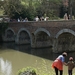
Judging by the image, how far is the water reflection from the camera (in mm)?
16094

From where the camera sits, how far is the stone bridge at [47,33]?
2138cm

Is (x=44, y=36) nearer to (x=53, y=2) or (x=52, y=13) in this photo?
(x=52, y=13)

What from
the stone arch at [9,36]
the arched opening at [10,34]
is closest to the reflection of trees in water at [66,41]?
the stone arch at [9,36]

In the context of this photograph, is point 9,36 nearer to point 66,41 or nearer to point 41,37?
Answer: point 41,37

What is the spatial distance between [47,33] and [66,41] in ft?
7.25

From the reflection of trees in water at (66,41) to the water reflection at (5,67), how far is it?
19.9 feet

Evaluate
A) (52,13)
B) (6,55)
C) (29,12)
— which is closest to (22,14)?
(29,12)

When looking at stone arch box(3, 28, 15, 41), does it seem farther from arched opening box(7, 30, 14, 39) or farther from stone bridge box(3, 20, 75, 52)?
stone bridge box(3, 20, 75, 52)

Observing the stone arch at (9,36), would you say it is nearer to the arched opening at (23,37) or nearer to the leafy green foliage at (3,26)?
the leafy green foliage at (3,26)

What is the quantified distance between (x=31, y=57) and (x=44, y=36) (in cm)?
593

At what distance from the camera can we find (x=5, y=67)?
720 inches

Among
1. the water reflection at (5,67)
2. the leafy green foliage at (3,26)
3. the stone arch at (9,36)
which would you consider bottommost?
the stone arch at (9,36)

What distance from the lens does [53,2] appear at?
45.2 meters

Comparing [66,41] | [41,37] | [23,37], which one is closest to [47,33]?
[66,41]
